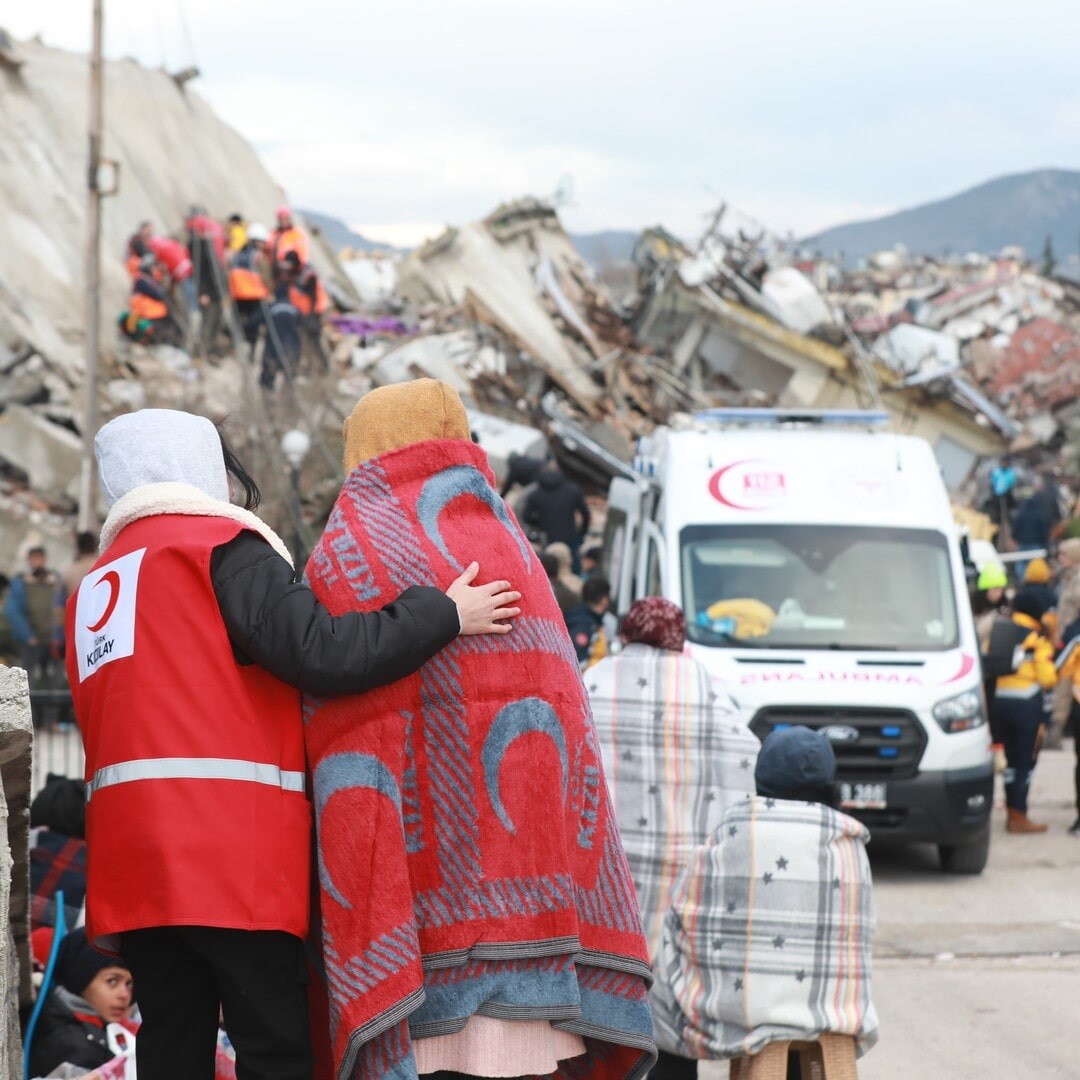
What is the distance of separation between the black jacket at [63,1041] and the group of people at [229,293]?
18.2 m

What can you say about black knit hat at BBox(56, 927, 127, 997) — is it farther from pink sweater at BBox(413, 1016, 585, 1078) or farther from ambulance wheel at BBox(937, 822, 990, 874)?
ambulance wheel at BBox(937, 822, 990, 874)

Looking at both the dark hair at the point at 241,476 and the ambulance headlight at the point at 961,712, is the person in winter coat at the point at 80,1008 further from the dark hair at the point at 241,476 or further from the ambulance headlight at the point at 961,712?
the ambulance headlight at the point at 961,712

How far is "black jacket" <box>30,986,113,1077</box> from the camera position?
4.61 meters

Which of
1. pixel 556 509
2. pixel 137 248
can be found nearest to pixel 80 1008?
pixel 556 509

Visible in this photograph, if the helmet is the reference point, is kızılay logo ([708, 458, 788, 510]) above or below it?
above

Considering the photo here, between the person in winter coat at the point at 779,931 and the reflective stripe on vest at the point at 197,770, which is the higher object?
the reflective stripe on vest at the point at 197,770

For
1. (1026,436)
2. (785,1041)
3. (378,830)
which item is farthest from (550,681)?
(1026,436)

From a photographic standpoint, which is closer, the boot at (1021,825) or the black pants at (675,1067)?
the black pants at (675,1067)

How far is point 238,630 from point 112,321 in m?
23.1

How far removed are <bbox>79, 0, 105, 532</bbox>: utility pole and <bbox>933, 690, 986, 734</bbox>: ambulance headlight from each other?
37.7 ft

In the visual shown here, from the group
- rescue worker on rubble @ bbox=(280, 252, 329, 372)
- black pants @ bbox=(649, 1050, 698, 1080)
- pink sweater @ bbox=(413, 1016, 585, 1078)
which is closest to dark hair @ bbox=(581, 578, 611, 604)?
black pants @ bbox=(649, 1050, 698, 1080)

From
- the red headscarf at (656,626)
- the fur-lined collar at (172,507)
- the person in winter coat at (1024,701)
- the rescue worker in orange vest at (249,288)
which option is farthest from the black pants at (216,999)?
the rescue worker in orange vest at (249,288)

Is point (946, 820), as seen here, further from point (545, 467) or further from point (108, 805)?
point (545, 467)

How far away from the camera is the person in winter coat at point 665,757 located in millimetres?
5723
